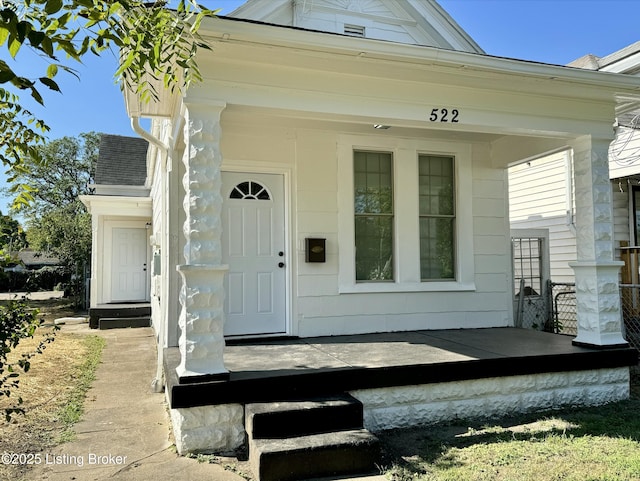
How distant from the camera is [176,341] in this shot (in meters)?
4.94

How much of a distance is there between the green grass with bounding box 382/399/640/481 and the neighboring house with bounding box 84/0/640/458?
0.46 meters

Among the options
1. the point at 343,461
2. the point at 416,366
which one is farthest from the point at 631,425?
the point at 343,461

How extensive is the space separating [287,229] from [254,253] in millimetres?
480

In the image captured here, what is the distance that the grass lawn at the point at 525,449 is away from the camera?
2.99 meters

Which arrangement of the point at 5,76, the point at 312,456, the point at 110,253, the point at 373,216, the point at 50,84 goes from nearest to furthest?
1. the point at 5,76
2. the point at 50,84
3. the point at 312,456
4. the point at 373,216
5. the point at 110,253

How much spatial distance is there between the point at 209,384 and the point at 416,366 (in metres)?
1.72

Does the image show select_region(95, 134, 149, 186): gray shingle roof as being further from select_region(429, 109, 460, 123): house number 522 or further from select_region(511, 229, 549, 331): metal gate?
select_region(429, 109, 460, 123): house number 522

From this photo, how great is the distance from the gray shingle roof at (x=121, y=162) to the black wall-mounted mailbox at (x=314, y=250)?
9698 millimetres

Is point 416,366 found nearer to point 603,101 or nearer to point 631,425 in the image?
point 631,425

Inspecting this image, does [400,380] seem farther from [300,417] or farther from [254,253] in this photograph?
[254,253]

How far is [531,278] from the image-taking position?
7445 millimetres

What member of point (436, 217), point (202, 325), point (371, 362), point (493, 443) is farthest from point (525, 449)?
point (436, 217)

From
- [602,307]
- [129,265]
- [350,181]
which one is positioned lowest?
[602,307]

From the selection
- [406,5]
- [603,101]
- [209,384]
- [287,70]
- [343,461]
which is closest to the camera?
[343,461]
